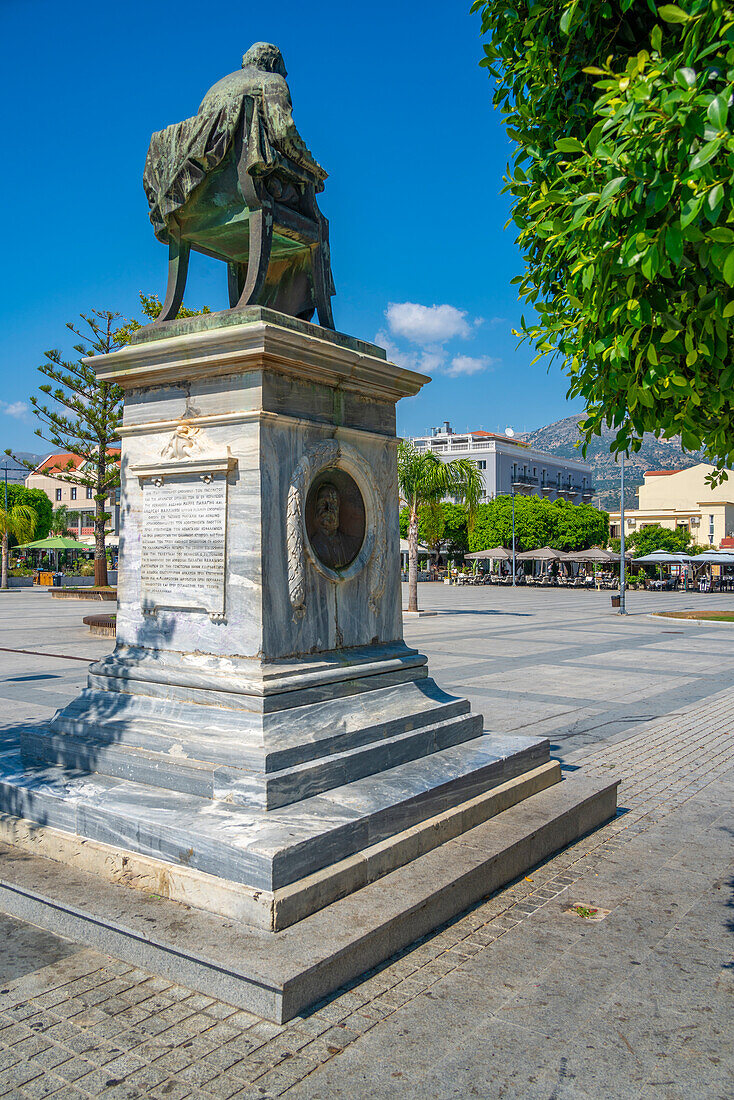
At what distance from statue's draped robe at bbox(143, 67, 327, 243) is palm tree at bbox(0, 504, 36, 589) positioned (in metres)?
43.5

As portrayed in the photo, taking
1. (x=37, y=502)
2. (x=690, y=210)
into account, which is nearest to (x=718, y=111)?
(x=690, y=210)

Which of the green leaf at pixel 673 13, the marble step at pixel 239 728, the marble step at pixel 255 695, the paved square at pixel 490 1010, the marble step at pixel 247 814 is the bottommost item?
the paved square at pixel 490 1010

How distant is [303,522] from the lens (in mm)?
4750

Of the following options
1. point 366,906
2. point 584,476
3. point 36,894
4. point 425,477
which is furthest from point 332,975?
point 584,476

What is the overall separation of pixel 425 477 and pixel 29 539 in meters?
35.8

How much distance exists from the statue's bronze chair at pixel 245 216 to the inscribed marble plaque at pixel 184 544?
122 cm

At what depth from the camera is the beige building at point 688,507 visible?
81062 millimetres

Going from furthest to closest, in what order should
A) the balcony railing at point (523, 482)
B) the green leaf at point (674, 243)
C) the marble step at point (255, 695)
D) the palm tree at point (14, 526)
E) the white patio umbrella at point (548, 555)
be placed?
1. the balcony railing at point (523, 482)
2. the white patio umbrella at point (548, 555)
3. the palm tree at point (14, 526)
4. the marble step at point (255, 695)
5. the green leaf at point (674, 243)

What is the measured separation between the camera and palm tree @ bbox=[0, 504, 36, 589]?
4512 centimetres

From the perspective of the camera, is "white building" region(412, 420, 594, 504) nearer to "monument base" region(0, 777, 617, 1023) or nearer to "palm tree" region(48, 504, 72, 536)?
"palm tree" region(48, 504, 72, 536)

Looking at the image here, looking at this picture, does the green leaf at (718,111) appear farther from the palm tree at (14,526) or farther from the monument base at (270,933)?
the palm tree at (14,526)

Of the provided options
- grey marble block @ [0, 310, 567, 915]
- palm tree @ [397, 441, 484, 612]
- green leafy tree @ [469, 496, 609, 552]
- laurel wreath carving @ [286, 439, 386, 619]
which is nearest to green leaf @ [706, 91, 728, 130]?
grey marble block @ [0, 310, 567, 915]

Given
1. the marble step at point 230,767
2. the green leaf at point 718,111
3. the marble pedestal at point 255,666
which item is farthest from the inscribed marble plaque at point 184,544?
the green leaf at point 718,111

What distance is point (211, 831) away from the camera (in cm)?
372
